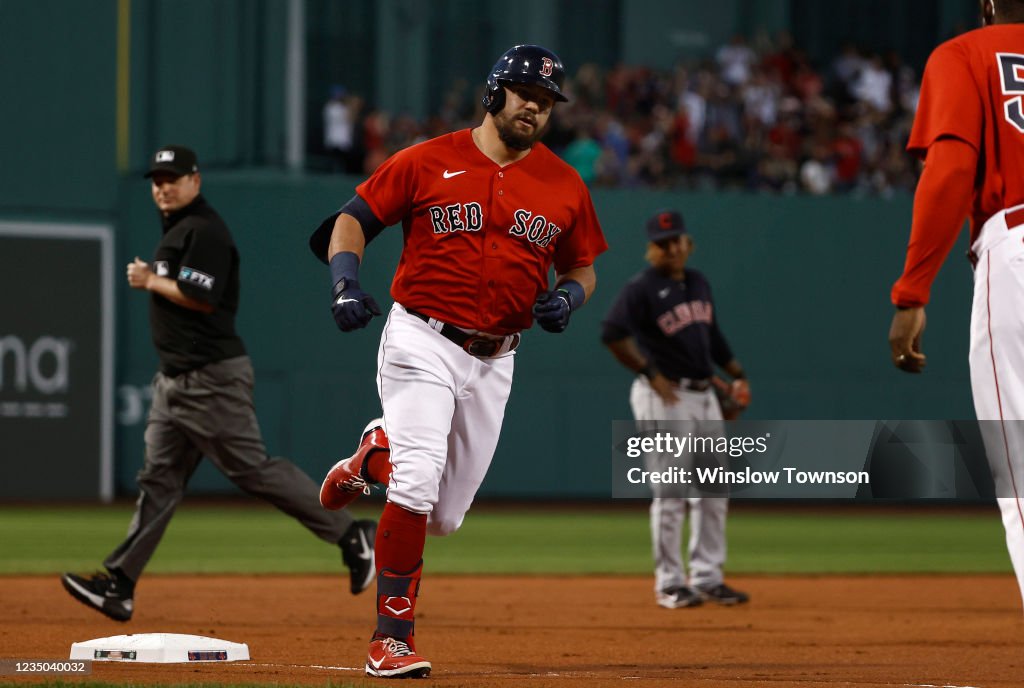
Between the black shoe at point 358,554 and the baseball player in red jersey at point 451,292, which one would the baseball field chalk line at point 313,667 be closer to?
the baseball player in red jersey at point 451,292

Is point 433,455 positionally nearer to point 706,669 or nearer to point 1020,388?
point 706,669

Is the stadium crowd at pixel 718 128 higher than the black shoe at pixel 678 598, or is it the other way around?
the stadium crowd at pixel 718 128

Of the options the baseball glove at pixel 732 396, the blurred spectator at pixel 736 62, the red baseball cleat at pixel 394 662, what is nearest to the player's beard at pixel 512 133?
the red baseball cleat at pixel 394 662

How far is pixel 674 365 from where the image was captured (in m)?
8.84

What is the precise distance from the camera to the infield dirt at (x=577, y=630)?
17.8 ft

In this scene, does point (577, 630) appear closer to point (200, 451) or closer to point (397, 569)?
point (200, 451)

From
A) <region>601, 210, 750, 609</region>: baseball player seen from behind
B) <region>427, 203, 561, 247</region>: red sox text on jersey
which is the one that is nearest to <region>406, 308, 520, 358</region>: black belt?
<region>427, 203, 561, 247</region>: red sox text on jersey

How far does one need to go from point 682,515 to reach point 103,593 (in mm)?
3441

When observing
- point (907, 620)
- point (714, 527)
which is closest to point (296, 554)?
point (714, 527)

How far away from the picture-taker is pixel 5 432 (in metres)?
15.4

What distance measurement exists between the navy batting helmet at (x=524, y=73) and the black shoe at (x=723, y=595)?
4.07m

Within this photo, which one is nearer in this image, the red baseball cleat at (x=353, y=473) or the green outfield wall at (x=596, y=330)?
the red baseball cleat at (x=353, y=473)

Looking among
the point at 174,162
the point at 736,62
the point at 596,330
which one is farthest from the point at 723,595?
the point at 736,62

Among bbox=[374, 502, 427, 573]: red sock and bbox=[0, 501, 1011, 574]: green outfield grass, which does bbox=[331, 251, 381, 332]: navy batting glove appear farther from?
bbox=[0, 501, 1011, 574]: green outfield grass
